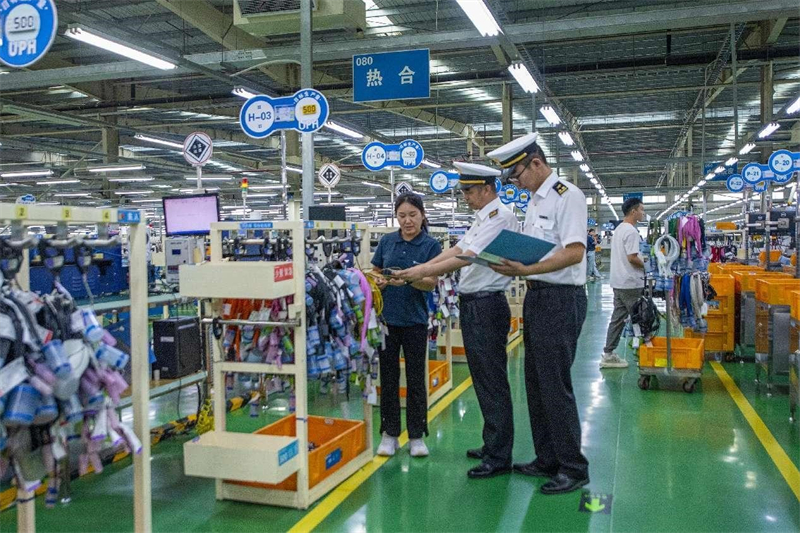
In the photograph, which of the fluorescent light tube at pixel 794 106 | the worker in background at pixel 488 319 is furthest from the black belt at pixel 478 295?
the fluorescent light tube at pixel 794 106

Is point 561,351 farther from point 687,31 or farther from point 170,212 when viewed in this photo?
point 687,31

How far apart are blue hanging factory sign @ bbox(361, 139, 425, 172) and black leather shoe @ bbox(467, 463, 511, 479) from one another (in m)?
6.59

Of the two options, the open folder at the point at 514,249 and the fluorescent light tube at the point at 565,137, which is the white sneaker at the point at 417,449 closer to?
the open folder at the point at 514,249

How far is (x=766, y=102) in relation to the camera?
1251 cm

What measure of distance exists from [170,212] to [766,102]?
37.3 ft

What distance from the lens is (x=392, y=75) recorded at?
7.48 metres

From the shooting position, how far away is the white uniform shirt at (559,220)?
11.5ft

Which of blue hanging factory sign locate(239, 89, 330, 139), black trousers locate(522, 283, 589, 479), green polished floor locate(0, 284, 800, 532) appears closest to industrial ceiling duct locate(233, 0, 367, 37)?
blue hanging factory sign locate(239, 89, 330, 139)

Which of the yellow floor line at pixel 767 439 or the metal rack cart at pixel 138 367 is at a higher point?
the metal rack cart at pixel 138 367

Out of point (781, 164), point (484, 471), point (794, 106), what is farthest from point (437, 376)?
point (781, 164)

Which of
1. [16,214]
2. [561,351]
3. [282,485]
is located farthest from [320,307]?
[16,214]

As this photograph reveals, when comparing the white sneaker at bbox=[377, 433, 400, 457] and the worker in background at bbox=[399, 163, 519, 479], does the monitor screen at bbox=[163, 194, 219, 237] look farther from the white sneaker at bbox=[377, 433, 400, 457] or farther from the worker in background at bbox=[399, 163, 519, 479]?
the worker in background at bbox=[399, 163, 519, 479]

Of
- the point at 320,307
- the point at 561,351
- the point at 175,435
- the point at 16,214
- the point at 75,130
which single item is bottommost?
the point at 175,435

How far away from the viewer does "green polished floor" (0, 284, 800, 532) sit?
11.1 ft
